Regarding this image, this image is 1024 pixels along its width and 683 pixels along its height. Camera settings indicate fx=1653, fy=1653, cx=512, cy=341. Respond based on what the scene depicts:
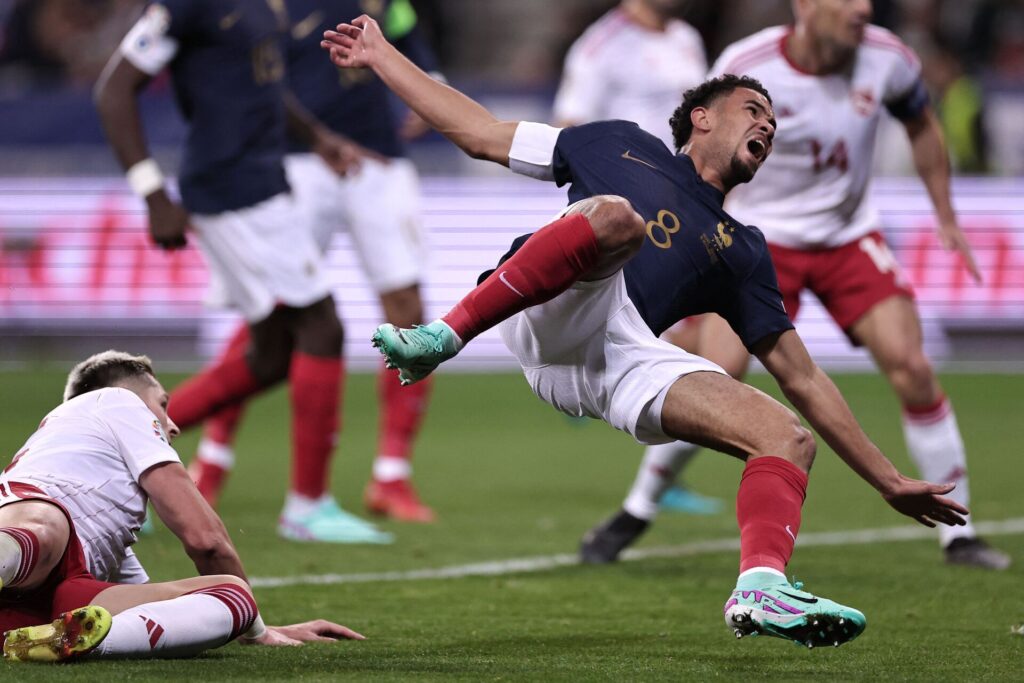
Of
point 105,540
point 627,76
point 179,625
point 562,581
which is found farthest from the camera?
point 627,76

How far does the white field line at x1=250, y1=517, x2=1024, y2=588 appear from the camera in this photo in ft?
19.5

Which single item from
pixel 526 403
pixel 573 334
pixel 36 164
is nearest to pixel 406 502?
pixel 573 334

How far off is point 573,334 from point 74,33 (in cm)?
1451

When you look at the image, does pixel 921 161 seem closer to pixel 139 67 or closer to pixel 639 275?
pixel 639 275

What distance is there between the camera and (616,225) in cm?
410

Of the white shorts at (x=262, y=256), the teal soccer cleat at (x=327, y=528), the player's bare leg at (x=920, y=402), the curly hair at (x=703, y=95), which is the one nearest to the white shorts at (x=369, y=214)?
the white shorts at (x=262, y=256)

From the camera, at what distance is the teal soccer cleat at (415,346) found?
391 centimetres

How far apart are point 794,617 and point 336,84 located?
4.99 metres

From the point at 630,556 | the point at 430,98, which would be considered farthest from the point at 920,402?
the point at 430,98

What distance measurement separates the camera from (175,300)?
14.2 meters

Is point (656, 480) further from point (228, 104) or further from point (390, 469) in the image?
point (228, 104)

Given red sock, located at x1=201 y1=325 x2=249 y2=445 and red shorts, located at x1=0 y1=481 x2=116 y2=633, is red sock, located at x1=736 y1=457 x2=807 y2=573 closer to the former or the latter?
red shorts, located at x1=0 y1=481 x2=116 y2=633

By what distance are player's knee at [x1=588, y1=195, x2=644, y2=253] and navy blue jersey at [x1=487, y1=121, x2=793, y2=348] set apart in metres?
0.38

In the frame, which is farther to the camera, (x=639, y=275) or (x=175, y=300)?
(x=175, y=300)
